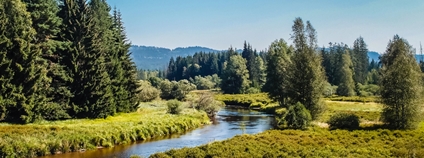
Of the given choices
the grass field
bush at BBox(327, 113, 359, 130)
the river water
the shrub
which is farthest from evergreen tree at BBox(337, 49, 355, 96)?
bush at BBox(327, 113, 359, 130)

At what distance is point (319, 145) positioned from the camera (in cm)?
2627

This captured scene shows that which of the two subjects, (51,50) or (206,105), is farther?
(206,105)

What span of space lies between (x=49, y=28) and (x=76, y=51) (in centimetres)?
413

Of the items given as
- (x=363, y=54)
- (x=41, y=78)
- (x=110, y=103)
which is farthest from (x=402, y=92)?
(x=363, y=54)

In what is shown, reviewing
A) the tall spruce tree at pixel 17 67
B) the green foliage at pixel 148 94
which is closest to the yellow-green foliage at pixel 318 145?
the tall spruce tree at pixel 17 67

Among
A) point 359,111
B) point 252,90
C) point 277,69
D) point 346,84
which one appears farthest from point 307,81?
point 252,90

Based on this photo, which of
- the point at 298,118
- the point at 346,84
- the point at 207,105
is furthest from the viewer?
the point at 346,84

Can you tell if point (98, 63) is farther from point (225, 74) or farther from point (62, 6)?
point (225, 74)

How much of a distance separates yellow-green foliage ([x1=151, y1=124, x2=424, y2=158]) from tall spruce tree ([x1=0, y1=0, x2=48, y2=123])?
18849 mm

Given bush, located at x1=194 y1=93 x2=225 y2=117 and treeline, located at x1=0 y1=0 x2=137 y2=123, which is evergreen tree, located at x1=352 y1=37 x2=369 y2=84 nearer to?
bush, located at x1=194 y1=93 x2=225 y2=117

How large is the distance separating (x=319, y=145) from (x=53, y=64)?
30.9 metres

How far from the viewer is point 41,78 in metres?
36.3

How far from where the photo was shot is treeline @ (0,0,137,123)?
112 feet

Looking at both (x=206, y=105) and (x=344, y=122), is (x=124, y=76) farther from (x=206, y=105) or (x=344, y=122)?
(x=344, y=122)
